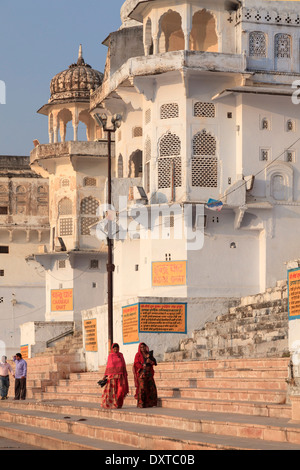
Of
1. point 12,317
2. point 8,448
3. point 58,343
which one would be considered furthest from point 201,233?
point 12,317

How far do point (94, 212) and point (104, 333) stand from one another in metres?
12.4

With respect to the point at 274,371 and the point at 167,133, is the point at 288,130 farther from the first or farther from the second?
the point at 274,371

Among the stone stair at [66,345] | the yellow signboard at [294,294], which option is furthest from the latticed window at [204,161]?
the yellow signboard at [294,294]

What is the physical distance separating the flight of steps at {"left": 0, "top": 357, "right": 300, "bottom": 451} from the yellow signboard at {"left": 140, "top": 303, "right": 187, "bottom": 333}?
3064 millimetres

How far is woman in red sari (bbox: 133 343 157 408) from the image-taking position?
65.8ft

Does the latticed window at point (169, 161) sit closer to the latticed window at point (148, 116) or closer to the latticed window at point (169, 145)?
the latticed window at point (169, 145)

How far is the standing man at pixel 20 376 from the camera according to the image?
90.4 ft

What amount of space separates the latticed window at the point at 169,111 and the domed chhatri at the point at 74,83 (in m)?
12.6

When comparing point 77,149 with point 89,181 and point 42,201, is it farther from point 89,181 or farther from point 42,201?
point 42,201

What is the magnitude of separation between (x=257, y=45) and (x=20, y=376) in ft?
39.2

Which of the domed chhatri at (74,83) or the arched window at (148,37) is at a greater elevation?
the domed chhatri at (74,83)

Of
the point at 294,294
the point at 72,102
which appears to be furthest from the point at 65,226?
the point at 294,294

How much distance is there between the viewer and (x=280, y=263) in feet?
102

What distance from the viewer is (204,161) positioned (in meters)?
31.3
